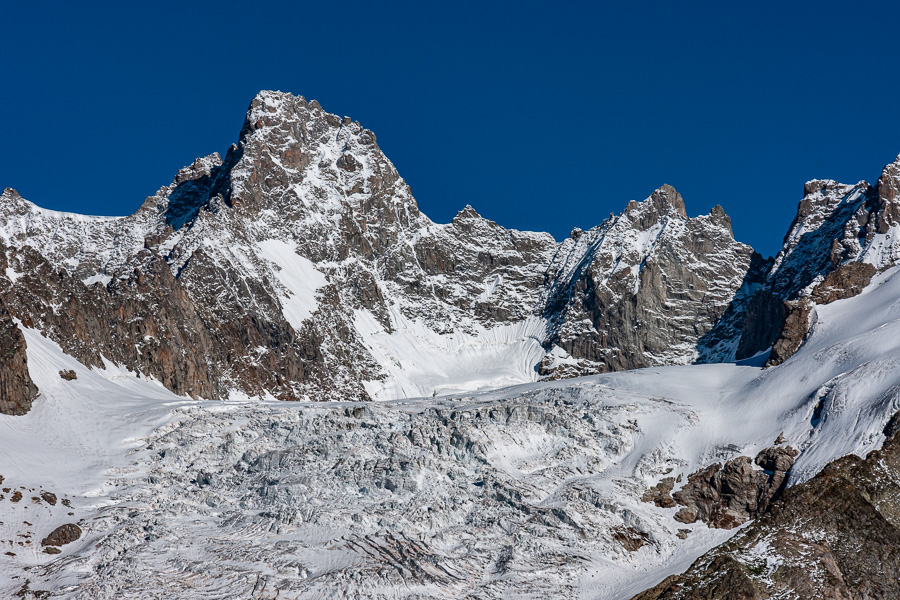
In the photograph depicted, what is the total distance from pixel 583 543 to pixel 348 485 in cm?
2299

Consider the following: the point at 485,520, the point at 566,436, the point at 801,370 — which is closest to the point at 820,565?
the point at 485,520

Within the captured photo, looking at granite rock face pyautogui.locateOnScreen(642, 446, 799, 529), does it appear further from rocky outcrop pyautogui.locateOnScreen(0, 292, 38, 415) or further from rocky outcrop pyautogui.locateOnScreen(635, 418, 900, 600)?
rocky outcrop pyautogui.locateOnScreen(0, 292, 38, 415)

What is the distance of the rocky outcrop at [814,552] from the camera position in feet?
199

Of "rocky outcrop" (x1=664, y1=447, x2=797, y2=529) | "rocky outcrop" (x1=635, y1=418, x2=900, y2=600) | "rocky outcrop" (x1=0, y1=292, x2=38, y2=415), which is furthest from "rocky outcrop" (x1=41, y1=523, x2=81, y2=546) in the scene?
"rocky outcrop" (x1=664, y1=447, x2=797, y2=529)

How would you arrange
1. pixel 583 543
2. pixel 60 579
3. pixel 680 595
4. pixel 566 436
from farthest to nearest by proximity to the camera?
1. pixel 566 436
2. pixel 583 543
3. pixel 60 579
4. pixel 680 595

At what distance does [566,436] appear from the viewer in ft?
367

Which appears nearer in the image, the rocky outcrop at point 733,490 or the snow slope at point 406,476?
the snow slope at point 406,476

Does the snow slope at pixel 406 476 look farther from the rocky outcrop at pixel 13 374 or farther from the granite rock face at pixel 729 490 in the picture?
the rocky outcrop at pixel 13 374

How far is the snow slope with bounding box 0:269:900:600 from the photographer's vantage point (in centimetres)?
8825

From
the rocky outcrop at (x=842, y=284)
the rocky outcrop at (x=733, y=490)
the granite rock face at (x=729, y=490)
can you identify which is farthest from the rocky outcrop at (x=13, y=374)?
the rocky outcrop at (x=842, y=284)

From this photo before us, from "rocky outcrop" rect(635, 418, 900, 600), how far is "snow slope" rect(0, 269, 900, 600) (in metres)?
21.5

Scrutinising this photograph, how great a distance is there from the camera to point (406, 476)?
338ft

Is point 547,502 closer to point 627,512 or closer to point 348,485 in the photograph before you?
point 627,512

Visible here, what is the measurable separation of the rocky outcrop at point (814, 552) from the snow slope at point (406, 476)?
21.5m
